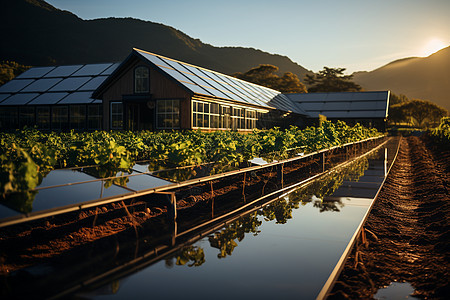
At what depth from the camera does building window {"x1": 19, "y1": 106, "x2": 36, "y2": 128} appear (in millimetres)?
29391

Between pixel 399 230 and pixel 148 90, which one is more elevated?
pixel 148 90

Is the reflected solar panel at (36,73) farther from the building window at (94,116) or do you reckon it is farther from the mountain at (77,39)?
the mountain at (77,39)

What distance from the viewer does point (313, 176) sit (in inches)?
549

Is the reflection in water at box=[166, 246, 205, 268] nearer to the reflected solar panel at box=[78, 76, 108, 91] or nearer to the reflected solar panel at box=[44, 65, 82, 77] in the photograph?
the reflected solar panel at box=[78, 76, 108, 91]

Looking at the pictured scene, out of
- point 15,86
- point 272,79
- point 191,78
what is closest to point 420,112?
point 272,79

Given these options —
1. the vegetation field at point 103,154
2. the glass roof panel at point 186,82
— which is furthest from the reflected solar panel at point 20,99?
the vegetation field at point 103,154

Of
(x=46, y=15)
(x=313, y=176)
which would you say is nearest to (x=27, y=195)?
(x=313, y=176)

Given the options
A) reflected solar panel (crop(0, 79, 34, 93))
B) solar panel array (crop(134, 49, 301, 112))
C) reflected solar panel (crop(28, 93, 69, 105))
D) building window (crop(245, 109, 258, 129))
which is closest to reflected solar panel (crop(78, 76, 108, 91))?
reflected solar panel (crop(28, 93, 69, 105))

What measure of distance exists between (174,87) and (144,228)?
17.3m

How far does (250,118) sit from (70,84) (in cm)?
1464

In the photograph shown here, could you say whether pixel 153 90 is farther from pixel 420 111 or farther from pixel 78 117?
pixel 420 111

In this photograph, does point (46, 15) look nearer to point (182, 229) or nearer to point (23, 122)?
point (23, 122)

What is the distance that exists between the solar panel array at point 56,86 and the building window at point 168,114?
619cm

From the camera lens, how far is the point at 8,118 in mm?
30047
